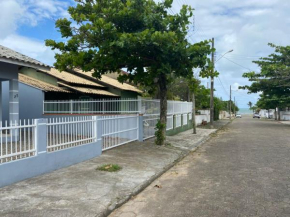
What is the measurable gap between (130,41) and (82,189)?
5310 millimetres

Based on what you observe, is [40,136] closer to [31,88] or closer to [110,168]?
[110,168]

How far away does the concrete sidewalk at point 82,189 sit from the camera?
4.81m

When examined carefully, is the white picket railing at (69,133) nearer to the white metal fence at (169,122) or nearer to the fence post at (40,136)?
the fence post at (40,136)

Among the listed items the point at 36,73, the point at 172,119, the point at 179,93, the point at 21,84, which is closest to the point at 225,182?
the point at 172,119

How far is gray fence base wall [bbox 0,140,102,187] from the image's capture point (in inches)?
236

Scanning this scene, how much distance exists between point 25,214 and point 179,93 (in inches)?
1319

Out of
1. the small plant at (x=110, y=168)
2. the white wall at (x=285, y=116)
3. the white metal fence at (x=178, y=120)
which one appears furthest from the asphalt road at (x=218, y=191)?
the white wall at (x=285, y=116)

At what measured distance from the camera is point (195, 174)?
793 centimetres

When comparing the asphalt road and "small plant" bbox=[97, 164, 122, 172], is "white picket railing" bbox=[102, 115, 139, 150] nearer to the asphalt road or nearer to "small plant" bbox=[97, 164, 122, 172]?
"small plant" bbox=[97, 164, 122, 172]

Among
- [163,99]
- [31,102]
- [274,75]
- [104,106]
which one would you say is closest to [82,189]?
[163,99]

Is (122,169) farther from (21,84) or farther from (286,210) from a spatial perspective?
(21,84)

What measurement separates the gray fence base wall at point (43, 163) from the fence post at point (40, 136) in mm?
139

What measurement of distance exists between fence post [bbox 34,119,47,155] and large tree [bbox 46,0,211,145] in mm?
3710

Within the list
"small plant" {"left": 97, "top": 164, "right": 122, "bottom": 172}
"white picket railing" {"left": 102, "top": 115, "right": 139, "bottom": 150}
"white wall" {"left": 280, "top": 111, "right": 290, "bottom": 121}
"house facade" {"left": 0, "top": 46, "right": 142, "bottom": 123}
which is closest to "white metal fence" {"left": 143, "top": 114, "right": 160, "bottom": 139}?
"white picket railing" {"left": 102, "top": 115, "right": 139, "bottom": 150}
